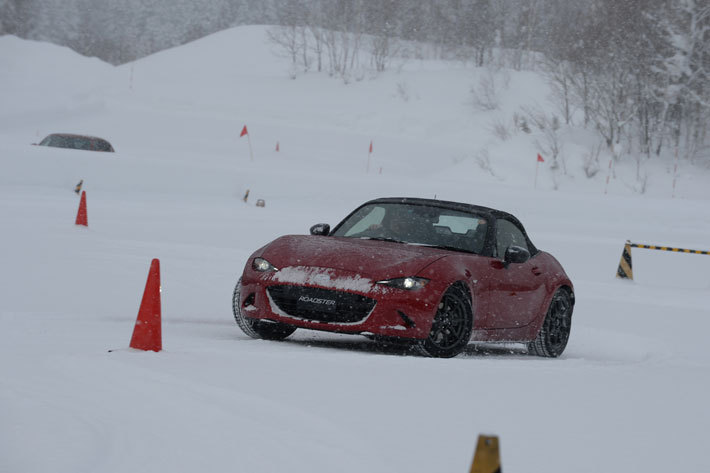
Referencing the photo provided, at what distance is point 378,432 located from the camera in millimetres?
5250

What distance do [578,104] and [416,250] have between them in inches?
1685

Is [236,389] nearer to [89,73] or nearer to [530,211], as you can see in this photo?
[530,211]

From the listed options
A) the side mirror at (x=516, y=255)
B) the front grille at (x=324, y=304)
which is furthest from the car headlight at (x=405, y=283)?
the side mirror at (x=516, y=255)

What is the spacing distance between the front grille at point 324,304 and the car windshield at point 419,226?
126 centimetres

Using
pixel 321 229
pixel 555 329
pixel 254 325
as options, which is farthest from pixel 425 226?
pixel 555 329

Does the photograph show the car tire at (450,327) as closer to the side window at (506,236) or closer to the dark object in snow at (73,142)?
the side window at (506,236)

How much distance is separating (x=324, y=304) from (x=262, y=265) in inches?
29.0

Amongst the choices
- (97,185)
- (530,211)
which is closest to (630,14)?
(530,211)

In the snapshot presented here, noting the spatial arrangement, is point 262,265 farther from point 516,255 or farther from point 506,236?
point 506,236

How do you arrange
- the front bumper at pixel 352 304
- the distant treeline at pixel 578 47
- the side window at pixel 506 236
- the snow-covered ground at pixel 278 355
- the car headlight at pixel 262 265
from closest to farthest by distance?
the snow-covered ground at pixel 278 355
the front bumper at pixel 352 304
the car headlight at pixel 262 265
the side window at pixel 506 236
the distant treeline at pixel 578 47

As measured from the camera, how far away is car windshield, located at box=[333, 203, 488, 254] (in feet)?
30.9

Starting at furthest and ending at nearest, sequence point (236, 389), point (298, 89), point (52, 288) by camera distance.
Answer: point (298, 89) → point (52, 288) → point (236, 389)

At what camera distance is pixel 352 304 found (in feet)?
27.0

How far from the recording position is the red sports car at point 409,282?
27.0ft
